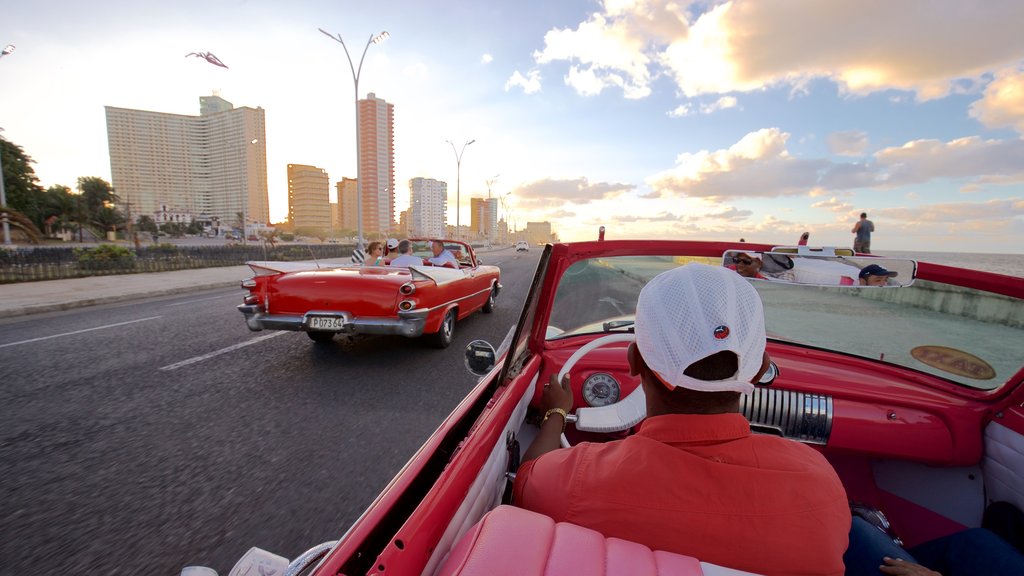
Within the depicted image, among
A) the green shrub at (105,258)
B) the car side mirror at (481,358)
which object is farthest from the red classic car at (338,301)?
the green shrub at (105,258)

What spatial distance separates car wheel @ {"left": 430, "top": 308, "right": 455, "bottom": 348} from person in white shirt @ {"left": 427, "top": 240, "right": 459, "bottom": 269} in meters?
1.49

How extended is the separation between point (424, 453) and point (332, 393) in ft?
10.8

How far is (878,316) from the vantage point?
2281 millimetres

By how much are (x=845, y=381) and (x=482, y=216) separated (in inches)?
3471

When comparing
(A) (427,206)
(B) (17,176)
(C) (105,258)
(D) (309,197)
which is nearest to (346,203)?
(D) (309,197)

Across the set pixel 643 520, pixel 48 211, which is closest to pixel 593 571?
pixel 643 520

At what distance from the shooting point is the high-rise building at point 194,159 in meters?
59.6

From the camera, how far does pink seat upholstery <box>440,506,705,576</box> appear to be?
722mm

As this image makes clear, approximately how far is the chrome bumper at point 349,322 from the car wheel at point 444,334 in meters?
0.69

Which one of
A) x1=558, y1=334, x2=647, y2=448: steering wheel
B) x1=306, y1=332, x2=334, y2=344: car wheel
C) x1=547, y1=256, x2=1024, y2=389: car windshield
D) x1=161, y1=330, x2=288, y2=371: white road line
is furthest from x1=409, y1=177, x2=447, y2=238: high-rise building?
x1=558, y1=334, x2=647, y2=448: steering wheel

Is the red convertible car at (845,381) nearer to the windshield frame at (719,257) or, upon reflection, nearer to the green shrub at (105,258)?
the windshield frame at (719,257)

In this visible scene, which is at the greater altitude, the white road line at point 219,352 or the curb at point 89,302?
the white road line at point 219,352

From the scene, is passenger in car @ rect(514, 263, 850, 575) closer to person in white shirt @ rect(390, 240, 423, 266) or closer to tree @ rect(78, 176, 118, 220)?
person in white shirt @ rect(390, 240, 423, 266)

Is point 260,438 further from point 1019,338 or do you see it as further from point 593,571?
point 1019,338
